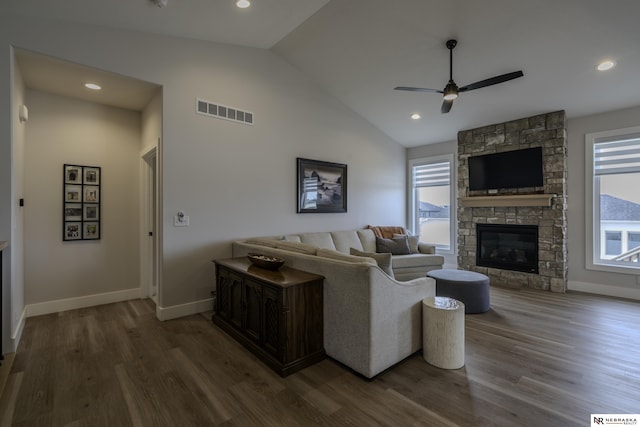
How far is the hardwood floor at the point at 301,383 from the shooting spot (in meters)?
1.86

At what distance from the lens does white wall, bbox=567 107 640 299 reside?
444 cm

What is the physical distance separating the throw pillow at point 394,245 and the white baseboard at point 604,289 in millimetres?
2602

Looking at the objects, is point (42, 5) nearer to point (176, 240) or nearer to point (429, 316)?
point (176, 240)

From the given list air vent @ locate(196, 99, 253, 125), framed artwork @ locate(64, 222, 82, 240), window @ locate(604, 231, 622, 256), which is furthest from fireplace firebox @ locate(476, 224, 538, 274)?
framed artwork @ locate(64, 222, 82, 240)

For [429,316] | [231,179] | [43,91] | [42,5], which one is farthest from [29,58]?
[429,316]

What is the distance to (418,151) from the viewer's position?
22.1ft

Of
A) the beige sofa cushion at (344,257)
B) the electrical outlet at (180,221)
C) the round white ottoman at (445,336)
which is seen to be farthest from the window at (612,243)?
the electrical outlet at (180,221)

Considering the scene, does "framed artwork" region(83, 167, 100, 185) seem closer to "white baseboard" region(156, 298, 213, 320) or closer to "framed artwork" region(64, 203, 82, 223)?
"framed artwork" region(64, 203, 82, 223)

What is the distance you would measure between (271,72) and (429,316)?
12.9 ft

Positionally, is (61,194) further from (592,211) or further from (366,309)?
(592,211)

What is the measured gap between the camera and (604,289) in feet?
14.7

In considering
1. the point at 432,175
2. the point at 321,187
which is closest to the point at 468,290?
the point at 321,187

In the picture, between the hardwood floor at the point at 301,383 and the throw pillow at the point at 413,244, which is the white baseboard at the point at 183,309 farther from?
the throw pillow at the point at 413,244

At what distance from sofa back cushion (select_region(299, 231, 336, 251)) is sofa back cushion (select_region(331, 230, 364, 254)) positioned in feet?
0.34
